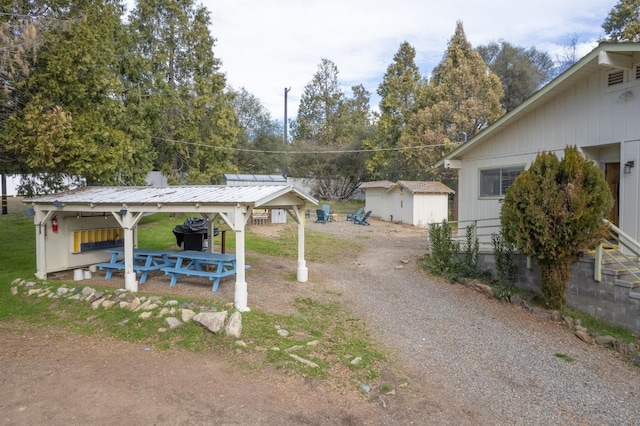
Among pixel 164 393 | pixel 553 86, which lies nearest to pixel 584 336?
pixel 553 86

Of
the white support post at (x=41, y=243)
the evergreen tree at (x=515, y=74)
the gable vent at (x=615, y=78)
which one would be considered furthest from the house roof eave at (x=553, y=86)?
the evergreen tree at (x=515, y=74)

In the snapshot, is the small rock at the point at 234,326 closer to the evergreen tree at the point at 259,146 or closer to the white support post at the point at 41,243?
the white support post at the point at 41,243

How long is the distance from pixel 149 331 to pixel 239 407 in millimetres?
2761

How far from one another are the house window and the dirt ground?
23.2ft

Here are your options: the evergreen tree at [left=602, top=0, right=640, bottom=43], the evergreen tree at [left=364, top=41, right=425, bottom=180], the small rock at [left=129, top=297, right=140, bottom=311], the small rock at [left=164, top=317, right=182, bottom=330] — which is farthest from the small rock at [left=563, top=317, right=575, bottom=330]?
the evergreen tree at [left=364, top=41, right=425, bottom=180]

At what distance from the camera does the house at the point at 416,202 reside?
22.0 m

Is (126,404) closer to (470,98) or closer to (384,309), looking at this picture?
(384,309)

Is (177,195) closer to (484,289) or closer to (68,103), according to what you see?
(68,103)

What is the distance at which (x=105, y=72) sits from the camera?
34.4 feet

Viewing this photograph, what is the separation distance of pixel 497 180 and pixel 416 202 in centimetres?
1120

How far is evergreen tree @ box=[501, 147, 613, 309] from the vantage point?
711cm

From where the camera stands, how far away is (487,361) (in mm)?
5766

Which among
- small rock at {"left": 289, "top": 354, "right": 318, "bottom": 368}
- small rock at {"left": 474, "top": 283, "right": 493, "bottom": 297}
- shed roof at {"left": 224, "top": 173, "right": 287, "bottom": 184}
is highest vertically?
shed roof at {"left": 224, "top": 173, "right": 287, "bottom": 184}

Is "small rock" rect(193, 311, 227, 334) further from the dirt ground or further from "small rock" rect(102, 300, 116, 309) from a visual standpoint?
"small rock" rect(102, 300, 116, 309)
